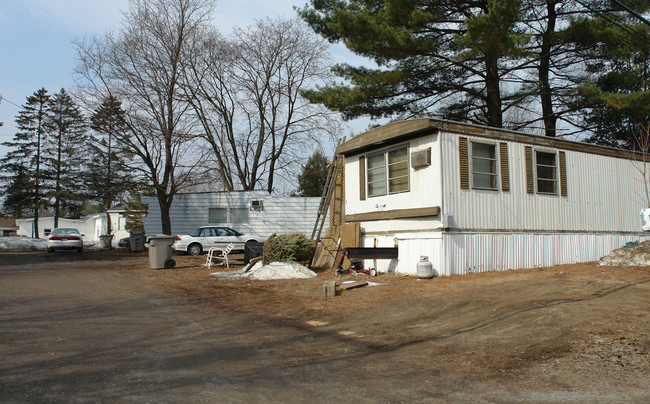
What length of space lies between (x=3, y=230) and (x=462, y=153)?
6878 cm

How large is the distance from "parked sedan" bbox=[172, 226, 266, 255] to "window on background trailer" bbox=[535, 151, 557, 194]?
1293 centimetres

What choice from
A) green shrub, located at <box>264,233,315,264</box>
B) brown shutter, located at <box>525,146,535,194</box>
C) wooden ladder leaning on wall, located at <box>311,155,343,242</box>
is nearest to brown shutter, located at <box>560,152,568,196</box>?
brown shutter, located at <box>525,146,535,194</box>

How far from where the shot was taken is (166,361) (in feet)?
17.5

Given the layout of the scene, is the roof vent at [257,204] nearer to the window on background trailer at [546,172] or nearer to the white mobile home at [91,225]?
the window on background trailer at [546,172]

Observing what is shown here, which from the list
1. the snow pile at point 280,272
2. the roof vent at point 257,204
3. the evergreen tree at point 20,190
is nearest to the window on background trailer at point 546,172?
the snow pile at point 280,272

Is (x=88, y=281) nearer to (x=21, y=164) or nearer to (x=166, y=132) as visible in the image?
(x=166, y=132)

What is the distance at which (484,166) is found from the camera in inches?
471

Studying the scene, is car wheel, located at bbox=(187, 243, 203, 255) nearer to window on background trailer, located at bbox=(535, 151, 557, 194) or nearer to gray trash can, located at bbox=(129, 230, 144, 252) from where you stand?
gray trash can, located at bbox=(129, 230, 144, 252)

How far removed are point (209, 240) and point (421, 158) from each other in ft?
44.4

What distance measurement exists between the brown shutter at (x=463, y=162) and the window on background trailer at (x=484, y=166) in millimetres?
270

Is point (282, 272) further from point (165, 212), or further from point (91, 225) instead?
point (91, 225)

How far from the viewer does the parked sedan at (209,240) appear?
22.4m

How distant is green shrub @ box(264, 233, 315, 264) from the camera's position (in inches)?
534

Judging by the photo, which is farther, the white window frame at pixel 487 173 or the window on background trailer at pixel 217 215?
the window on background trailer at pixel 217 215
